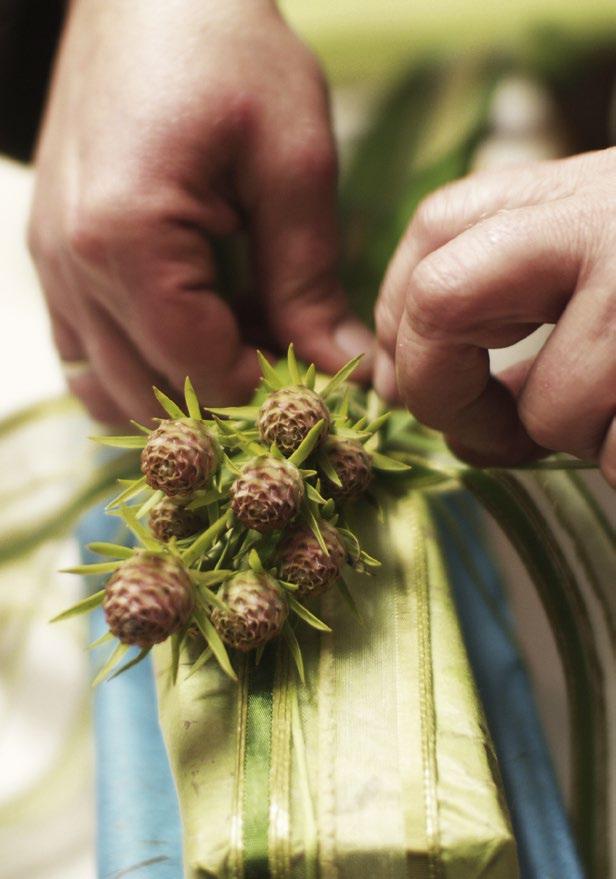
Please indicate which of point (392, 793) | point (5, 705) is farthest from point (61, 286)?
point (392, 793)

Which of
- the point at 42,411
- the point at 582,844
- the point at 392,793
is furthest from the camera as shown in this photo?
the point at 42,411

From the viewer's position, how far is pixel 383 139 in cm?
70

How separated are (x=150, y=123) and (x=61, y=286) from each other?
0.14 metres

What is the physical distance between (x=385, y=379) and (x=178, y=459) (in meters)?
0.19

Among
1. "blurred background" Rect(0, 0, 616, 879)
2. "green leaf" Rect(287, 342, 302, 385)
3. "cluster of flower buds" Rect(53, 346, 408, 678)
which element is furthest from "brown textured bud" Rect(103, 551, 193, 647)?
"blurred background" Rect(0, 0, 616, 879)

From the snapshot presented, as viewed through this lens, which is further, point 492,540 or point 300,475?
point 492,540

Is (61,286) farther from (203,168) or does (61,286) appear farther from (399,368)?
(399,368)

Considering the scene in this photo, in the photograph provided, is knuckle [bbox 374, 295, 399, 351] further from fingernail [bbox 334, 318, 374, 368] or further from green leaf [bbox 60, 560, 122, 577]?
green leaf [bbox 60, 560, 122, 577]

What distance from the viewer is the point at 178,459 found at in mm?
325

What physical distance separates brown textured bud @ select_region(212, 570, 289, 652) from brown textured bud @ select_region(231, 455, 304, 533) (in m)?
0.02

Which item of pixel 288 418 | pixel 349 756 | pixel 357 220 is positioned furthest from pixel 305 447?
pixel 357 220

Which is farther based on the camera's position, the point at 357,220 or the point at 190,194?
the point at 357,220

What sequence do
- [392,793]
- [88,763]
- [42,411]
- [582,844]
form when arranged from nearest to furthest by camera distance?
1. [392,793]
2. [582,844]
3. [88,763]
4. [42,411]

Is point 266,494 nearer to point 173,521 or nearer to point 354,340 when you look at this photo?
point 173,521
